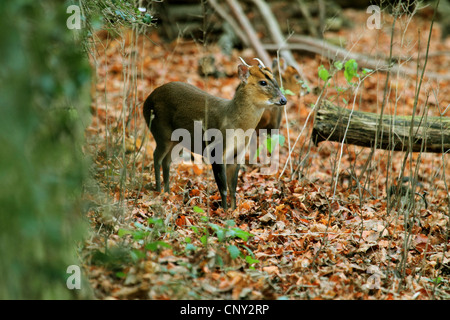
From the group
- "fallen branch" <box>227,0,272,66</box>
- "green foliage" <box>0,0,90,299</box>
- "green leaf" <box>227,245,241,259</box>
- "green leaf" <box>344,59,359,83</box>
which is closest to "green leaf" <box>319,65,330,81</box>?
"green leaf" <box>344,59,359,83</box>

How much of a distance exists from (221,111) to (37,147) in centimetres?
366

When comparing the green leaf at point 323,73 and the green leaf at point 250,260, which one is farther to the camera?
the green leaf at point 323,73

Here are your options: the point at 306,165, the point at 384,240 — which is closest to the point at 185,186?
the point at 306,165

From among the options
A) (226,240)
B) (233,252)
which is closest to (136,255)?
(233,252)

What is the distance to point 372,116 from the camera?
22.2 feet

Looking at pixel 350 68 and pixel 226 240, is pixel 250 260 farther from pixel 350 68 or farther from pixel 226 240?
pixel 350 68

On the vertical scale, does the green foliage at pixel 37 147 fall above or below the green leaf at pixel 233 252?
above

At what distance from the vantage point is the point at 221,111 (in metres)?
6.36

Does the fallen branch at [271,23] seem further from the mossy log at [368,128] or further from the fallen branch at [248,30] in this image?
the mossy log at [368,128]

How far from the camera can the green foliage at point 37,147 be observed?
2676mm

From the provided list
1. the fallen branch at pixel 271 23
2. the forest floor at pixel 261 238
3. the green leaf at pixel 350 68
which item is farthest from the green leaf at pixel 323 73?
the fallen branch at pixel 271 23

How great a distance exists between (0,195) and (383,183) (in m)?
6.00

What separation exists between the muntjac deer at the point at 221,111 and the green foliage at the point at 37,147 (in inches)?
116

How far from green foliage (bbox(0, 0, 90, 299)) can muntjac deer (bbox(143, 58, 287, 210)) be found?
295cm
